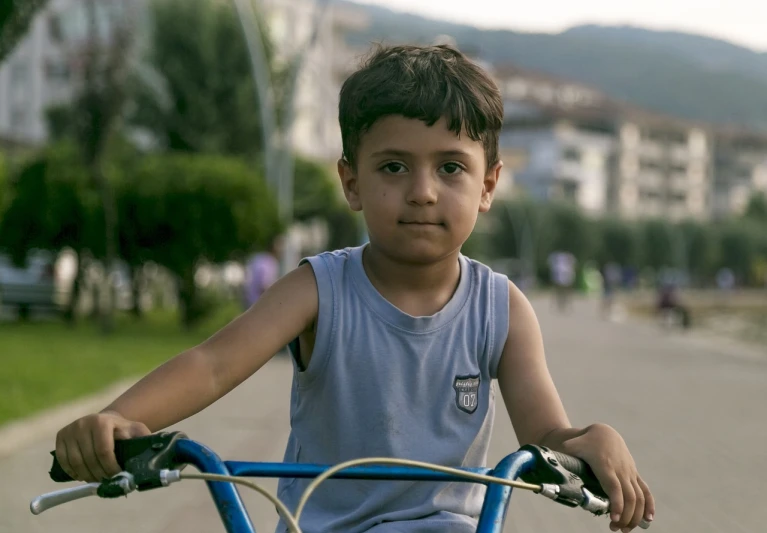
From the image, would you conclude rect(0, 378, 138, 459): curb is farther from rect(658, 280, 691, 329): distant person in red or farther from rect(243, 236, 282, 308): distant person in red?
rect(658, 280, 691, 329): distant person in red

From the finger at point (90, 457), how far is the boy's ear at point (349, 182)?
817mm

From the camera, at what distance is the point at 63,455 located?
2.08 m

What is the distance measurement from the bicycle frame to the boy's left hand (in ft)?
0.46

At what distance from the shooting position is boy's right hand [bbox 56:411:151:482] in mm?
2049

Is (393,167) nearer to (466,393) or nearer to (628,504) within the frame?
(466,393)

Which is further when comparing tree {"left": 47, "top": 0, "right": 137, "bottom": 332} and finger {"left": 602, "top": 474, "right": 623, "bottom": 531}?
tree {"left": 47, "top": 0, "right": 137, "bottom": 332}

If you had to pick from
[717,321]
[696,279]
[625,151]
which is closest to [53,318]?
[717,321]

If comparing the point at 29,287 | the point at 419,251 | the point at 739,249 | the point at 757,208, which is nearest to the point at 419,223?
the point at 419,251

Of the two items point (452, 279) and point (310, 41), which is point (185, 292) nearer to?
point (310, 41)

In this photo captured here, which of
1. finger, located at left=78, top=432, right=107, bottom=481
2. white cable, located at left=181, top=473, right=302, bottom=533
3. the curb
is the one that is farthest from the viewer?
the curb

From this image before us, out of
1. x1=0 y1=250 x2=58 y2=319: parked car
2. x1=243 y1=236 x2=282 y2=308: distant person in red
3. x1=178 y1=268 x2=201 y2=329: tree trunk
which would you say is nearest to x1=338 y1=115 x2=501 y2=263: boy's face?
x1=243 y1=236 x2=282 y2=308: distant person in red

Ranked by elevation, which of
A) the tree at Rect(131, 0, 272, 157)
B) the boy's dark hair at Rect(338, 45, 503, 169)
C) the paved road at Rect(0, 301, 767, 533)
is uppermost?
the tree at Rect(131, 0, 272, 157)

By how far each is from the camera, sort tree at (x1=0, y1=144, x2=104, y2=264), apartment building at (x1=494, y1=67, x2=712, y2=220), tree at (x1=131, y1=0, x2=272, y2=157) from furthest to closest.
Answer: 1. apartment building at (x1=494, y1=67, x2=712, y2=220)
2. tree at (x1=131, y1=0, x2=272, y2=157)
3. tree at (x1=0, y1=144, x2=104, y2=264)

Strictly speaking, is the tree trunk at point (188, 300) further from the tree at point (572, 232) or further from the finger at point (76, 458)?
the tree at point (572, 232)
